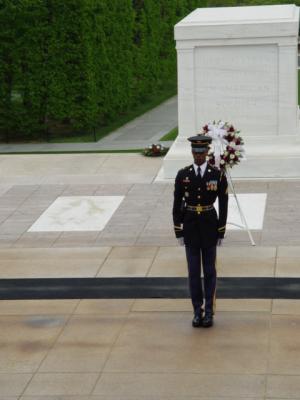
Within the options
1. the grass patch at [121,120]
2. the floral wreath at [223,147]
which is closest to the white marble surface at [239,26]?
the floral wreath at [223,147]

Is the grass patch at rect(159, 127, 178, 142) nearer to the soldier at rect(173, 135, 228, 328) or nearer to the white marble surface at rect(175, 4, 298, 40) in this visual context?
the white marble surface at rect(175, 4, 298, 40)

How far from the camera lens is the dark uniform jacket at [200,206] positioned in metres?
8.41

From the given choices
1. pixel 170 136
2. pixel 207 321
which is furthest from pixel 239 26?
pixel 207 321

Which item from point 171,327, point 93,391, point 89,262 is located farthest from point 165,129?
point 93,391

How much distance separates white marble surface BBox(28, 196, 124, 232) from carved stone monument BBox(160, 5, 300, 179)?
172cm

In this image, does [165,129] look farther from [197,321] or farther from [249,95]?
[197,321]

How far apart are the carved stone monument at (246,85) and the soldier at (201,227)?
6.42 meters

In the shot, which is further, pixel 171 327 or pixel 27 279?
pixel 27 279

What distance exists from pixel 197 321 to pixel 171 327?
0.24 m

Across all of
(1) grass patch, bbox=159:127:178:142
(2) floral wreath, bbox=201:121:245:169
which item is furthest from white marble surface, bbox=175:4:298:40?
(1) grass patch, bbox=159:127:178:142

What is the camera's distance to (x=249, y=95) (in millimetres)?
15102

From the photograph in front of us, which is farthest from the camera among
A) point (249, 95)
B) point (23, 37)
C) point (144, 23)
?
point (144, 23)

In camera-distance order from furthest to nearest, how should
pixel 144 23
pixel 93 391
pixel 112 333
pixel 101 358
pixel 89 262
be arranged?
pixel 144 23 < pixel 89 262 < pixel 112 333 < pixel 101 358 < pixel 93 391

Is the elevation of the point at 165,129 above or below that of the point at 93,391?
below
